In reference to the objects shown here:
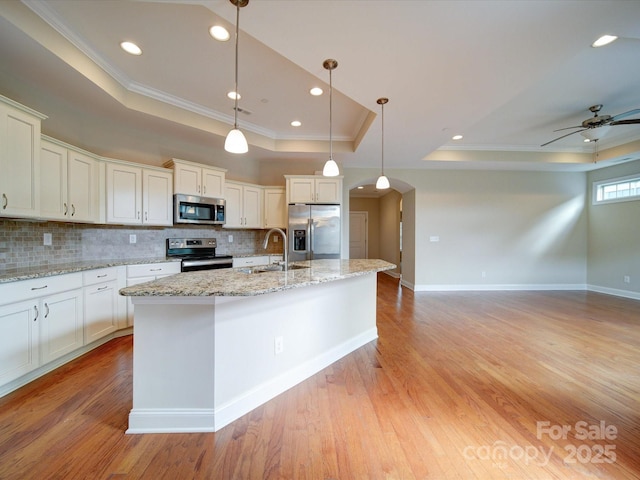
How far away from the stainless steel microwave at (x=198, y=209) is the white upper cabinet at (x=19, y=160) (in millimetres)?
1473

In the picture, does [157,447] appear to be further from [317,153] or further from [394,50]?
[317,153]

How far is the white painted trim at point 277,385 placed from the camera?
166 centimetres

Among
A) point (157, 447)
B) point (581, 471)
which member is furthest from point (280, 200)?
point (581, 471)

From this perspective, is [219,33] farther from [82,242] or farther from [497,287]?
[497,287]

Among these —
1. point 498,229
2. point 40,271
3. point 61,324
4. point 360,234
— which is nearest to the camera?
point 40,271

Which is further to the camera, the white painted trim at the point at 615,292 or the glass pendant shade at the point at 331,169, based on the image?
the white painted trim at the point at 615,292

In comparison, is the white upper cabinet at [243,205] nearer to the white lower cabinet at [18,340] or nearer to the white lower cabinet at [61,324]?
the white lower cabinet at [61,324]

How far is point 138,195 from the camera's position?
133 inches

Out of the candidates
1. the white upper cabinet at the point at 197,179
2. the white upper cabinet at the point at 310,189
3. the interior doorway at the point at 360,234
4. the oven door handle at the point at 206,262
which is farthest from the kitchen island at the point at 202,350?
the interior doorway at the point at 360,234

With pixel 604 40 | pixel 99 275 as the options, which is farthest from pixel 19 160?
pixel 604 40

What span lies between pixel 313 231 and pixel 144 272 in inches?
101

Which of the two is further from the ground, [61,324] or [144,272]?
[144,272]

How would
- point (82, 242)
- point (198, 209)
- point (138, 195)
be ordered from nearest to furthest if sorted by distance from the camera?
point (82, 242), point (138, 195), point (198, 209)

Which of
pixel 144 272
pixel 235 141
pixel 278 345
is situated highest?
pixel 235 141
